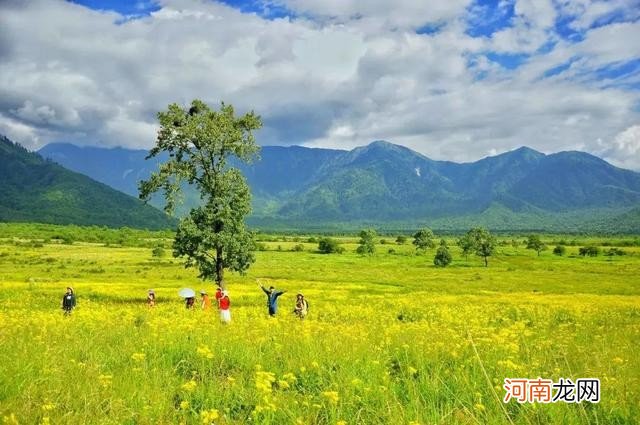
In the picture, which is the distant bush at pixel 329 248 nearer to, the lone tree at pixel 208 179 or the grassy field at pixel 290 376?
the lone tree at pixel 208 179

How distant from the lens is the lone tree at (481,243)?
12288 cm

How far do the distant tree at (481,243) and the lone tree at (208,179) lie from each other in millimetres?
93146

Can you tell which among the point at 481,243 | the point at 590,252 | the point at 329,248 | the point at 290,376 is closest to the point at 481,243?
the point at 481,243

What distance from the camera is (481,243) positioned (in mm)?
123750

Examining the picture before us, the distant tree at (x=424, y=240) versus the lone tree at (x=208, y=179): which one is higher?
the lone tree at (x=208, y=179)

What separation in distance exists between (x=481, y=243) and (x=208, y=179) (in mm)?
98100

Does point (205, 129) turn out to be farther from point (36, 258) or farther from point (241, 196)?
point (36, 258)

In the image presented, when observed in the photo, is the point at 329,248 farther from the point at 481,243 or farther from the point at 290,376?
the point at 290,376

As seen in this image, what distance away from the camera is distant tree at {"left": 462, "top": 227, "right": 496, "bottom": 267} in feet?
403

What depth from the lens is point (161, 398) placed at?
7543mm

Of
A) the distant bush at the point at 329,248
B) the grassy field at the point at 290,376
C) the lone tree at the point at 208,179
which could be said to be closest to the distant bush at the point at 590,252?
the distant bush at the point at 329,248

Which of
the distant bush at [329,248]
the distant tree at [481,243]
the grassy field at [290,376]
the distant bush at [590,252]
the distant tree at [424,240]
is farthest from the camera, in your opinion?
the distant tree at [424,240]

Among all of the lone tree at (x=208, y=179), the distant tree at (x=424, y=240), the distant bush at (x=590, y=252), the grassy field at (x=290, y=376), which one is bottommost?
the distant bush at (x=590, y=252)

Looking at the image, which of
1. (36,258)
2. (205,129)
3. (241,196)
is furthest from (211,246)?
(36,258)
